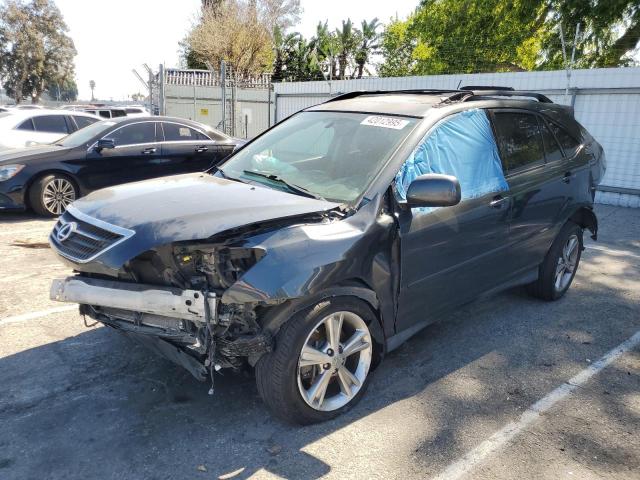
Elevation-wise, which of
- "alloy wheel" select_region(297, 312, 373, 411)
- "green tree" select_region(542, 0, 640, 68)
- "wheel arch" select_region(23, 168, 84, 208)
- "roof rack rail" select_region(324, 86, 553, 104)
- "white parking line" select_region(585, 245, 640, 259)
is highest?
"green tree" select_region(542, 0, 640, 68)

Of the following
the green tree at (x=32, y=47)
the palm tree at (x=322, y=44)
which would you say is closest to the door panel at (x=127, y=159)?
the palm tree at (x=322, y=44)

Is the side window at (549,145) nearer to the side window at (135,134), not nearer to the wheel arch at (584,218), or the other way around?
the wheel arch at (584,218)

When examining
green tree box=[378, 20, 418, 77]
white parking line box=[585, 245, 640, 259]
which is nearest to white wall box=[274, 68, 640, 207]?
white parking line box=[585, 245, 640, 259]

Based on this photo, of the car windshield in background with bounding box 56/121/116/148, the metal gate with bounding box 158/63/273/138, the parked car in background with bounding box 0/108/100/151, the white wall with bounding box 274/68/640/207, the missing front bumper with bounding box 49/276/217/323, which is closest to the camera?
the missing front bumper with bounding box 49/276/217/323

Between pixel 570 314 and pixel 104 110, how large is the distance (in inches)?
764

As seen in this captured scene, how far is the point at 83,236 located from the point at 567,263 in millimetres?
4247

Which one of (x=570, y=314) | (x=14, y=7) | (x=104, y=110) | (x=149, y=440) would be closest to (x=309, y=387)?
(x=149, y=440)

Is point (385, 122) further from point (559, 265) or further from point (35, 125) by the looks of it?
point (35, 125)

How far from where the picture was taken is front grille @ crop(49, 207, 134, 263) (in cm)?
276

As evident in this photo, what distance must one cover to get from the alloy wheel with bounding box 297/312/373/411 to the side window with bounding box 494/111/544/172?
6.22ft

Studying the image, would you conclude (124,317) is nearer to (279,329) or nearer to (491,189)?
(279,329)

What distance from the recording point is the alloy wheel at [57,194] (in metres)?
7.89

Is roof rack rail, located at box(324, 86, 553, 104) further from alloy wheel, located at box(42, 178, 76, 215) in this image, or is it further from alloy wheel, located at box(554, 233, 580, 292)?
alloy wheel, located at box(42, 178, 76, 215)

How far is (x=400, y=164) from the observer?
3.25 m
